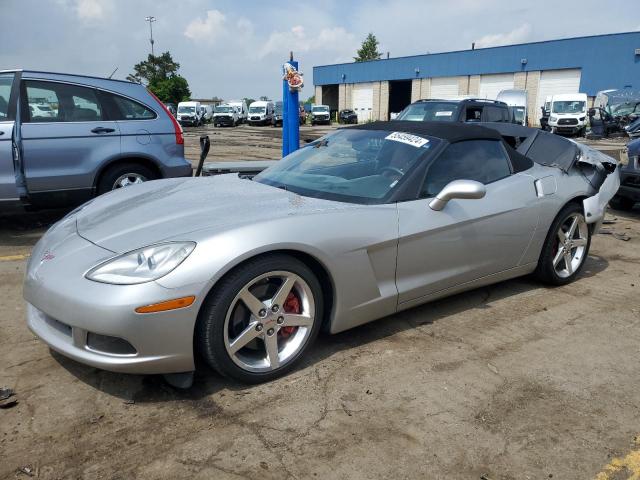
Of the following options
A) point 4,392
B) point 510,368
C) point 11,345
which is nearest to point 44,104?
point 11,345

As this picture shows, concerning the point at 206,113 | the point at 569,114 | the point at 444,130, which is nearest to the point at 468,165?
the point at 444,130

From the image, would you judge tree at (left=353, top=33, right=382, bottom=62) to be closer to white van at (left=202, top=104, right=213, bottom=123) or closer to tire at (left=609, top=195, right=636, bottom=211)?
white van at (left=202, top=104, right=213, bottom=123)

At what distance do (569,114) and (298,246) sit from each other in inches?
1156

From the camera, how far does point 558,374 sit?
2926 millimetres

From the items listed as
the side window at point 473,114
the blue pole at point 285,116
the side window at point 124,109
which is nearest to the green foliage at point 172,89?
the side window at point 473,114

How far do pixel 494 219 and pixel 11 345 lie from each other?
315 cm

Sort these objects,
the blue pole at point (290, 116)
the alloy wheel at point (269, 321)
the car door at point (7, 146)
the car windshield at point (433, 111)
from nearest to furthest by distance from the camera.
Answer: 1. the alloy wheel at point (269, 321)
2. the car door at point (7, 146)
3. the blue pole at point (290, 116)
4. the car windshield at point (433, 111)

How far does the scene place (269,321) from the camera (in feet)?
8.70

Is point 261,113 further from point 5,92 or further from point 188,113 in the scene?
point 5,92

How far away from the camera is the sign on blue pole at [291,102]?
8.93 metres

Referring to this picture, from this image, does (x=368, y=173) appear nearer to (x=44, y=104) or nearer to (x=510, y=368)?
(x=510, y=368)

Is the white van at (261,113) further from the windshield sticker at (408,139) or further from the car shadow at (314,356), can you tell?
the windshield sticker at (408,139)

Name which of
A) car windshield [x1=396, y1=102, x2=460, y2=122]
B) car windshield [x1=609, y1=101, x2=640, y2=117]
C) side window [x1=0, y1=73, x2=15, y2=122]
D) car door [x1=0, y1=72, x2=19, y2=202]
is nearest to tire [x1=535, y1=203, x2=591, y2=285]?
car door [x1=0, y1=72, x2=19, y2=202]

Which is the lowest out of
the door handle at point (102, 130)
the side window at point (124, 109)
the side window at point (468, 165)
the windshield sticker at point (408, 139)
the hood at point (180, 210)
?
the hood at point (180, 210)
